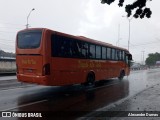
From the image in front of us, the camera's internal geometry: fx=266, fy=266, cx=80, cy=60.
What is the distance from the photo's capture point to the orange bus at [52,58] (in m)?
12.7

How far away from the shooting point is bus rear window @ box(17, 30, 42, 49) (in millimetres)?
12962


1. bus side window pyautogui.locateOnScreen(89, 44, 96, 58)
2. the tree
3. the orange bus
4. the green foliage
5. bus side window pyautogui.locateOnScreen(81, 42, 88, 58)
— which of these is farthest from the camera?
the green foliage

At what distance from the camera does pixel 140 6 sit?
8109 mm

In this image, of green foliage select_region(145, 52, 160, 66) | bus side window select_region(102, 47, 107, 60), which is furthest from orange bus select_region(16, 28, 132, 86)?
green foliage select_region(145, 52, 160, 66)

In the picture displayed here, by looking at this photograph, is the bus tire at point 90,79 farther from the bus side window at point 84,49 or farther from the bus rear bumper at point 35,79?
the bus rear bumper at point 35,79

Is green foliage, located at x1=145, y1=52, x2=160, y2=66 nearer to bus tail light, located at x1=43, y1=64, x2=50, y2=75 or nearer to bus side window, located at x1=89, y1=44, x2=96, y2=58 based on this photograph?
bus side window, located at x1=89, y1=44, x2=96, y2=58

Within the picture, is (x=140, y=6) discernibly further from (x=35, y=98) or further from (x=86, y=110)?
(x=35, y=98)

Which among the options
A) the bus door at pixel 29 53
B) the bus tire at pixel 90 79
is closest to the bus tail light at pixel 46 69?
the bus door at pixel 29 53

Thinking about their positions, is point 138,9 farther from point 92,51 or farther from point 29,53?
point 92,51

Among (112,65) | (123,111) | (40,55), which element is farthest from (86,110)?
(112,65)

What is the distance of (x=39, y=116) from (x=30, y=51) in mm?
5119

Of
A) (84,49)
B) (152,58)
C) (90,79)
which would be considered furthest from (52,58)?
(152,58)

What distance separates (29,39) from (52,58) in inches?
64.7

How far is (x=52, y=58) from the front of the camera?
12.9m
